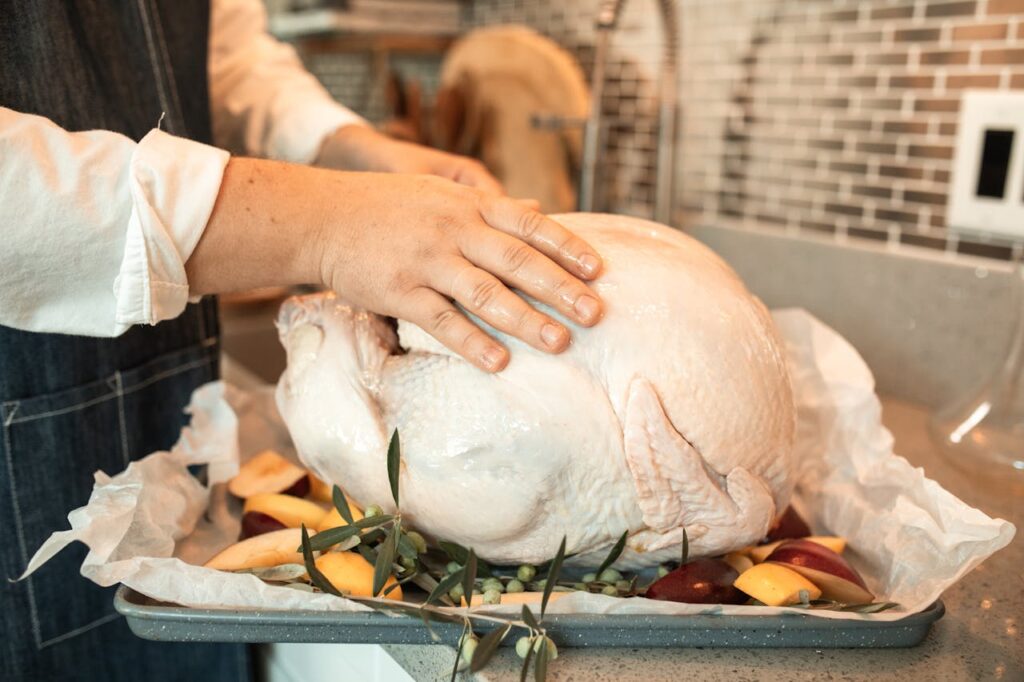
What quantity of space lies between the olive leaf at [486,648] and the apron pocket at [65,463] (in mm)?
490

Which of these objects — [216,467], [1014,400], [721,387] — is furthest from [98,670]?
[1014,400]

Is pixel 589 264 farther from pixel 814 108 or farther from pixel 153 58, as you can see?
pixel 814 108

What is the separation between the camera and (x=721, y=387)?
73 cm

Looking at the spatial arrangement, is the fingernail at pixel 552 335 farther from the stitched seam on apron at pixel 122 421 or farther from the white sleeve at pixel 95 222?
the stitched seam on apron at pixel 122 421

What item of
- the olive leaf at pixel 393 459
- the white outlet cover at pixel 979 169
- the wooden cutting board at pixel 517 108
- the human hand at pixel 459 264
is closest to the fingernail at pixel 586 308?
the human hand at pixel 459 264

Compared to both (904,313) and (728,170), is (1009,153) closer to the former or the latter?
(904,313)

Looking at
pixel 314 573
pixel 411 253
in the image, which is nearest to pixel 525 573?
pixel 314 573

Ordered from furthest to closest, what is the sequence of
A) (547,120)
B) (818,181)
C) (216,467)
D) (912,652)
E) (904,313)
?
(547,120) < (818,181) < (904,313) < (216,467) < (912,652)

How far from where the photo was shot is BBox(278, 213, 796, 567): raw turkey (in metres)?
0.72

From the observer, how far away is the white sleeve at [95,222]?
0.66 m

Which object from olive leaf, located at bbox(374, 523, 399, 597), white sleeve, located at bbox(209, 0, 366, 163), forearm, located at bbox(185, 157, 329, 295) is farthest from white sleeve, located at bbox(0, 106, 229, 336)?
white sleeve, located at bbox(209, 0, 366, 163)

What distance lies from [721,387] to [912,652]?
0.24m

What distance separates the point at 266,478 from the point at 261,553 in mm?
168

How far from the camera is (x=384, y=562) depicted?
2.22ft
